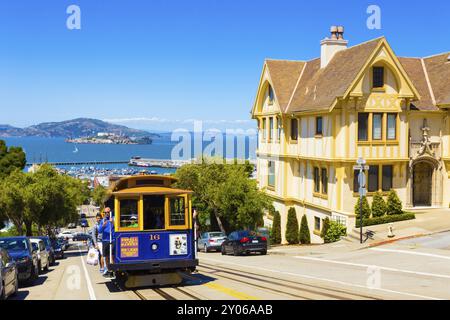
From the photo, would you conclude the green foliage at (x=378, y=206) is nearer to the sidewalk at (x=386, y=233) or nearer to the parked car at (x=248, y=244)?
the sidewalk at (x=386, y=233)

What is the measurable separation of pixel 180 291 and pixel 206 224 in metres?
35.2

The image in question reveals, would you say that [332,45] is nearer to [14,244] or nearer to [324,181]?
[324,181]

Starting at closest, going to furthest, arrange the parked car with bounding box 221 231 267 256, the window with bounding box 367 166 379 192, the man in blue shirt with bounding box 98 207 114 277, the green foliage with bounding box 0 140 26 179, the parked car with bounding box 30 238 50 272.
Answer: the man in blue shirt with bounding box 98 207 114 277, the parked car with bounding box 30 238 50 272, the parked car with bounding box 221 231 267 256, the window with bounding box 367 166 379 192, the green foliage with bounding box 0 140 26 179

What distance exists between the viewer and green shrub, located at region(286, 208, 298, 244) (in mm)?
36969

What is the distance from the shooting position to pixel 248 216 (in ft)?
115

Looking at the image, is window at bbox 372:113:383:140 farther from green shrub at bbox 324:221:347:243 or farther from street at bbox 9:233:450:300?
street at bbox 9:233:450:300

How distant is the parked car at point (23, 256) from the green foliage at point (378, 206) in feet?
64.1

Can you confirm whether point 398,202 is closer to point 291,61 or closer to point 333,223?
point 333,223

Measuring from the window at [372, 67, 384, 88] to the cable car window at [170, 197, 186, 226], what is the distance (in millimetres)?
20299

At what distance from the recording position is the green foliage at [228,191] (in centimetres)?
3503

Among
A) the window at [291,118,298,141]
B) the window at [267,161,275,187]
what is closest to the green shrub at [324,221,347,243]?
the window at [291,118,298,141]

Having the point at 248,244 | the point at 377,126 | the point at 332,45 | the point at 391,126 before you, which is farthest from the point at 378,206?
the point at 332,45

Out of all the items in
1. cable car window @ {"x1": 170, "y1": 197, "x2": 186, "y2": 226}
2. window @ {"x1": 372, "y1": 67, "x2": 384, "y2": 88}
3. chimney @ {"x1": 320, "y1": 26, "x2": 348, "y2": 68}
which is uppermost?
chimney @ {"x1": 320, "y1": 26, "x2": 348, "y2": 68}

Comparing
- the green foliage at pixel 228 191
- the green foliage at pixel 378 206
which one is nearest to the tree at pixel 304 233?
the green foliage at pixel 228 191
